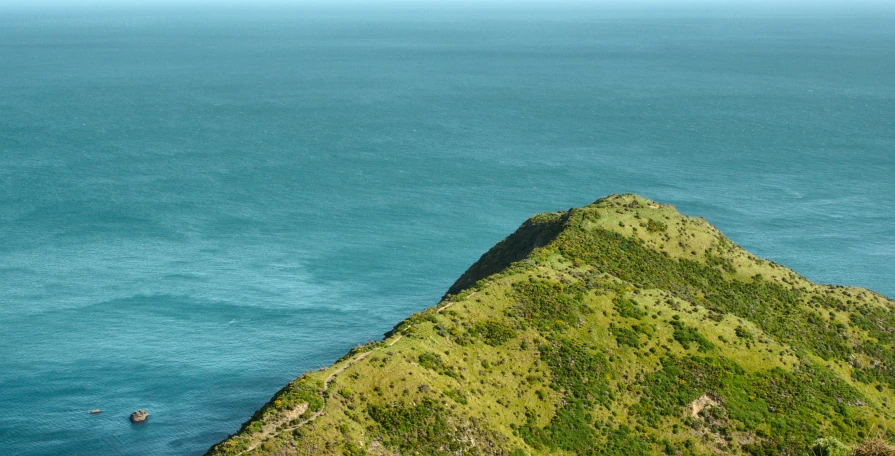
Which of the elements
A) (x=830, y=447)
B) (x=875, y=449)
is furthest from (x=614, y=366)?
(x=875, y=449)

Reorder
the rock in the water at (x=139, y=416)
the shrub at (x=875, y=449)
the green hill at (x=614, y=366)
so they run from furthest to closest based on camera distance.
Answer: the rock in the water at (x=139, y=416)
the green hill at (x=614, y=366)
the shrub at (x=875, y=449)

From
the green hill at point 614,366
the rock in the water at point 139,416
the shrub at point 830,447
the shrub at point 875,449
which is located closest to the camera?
the shrub at point 875,449

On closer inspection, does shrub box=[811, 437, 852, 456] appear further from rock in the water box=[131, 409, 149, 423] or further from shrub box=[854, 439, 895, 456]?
rock in the water box=[131, 409, 149, 423]

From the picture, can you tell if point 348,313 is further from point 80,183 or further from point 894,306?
point 80,183

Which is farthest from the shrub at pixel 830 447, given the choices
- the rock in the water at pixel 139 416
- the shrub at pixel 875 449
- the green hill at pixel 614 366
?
the rock in the water at pixel 139 416

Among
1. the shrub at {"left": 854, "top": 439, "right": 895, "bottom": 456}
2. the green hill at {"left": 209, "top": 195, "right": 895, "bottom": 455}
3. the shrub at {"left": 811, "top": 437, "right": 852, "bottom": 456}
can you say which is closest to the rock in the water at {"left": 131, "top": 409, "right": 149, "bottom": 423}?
the green hill at {"left": 209, "top": 195, "right": 895, "bottom": 455}

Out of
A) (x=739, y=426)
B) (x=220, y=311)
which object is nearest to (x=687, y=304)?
(x=739, y=426)

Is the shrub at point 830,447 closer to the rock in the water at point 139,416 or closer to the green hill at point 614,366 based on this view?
the green hill at point 614,366
